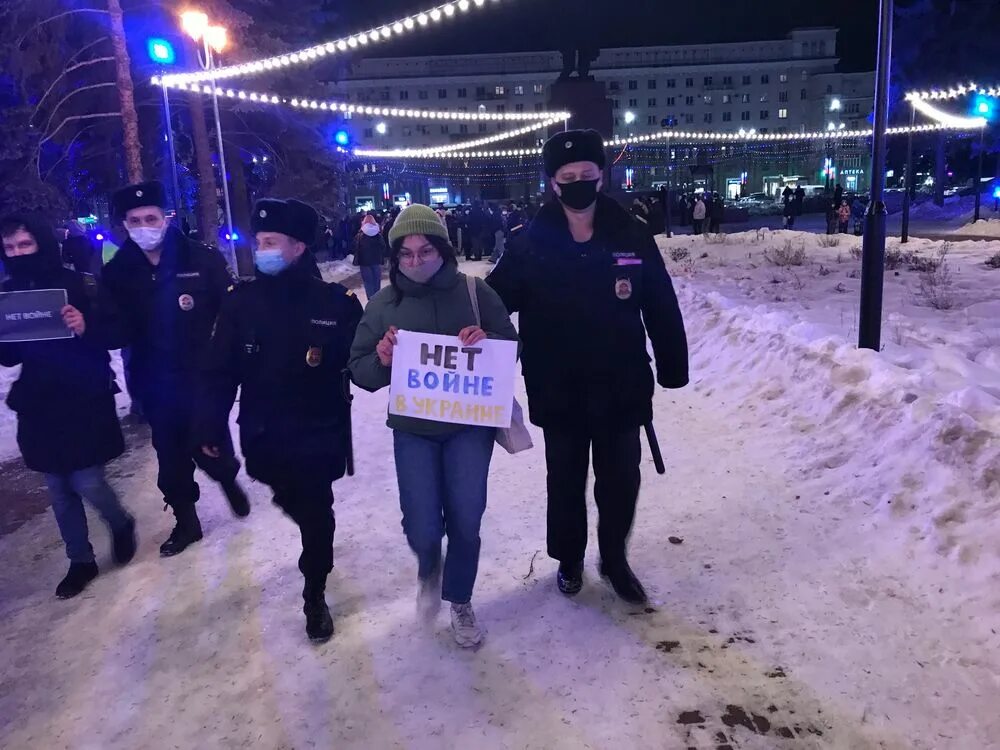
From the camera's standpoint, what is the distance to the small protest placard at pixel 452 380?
3.38 metres

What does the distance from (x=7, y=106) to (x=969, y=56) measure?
46342 mm

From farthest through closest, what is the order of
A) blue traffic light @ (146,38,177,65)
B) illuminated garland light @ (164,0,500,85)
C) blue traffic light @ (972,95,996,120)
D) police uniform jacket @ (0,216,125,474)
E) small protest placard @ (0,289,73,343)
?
blue traffic light @ (972,95,996,120) → blue traffic light @ (146,38,177,65) → illuminated garland light @ (164,0,500,85) → police uniform jacket @ (0,216,125,474) → small protest placard @ (0,289,73,343)

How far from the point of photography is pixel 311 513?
3.67 metres

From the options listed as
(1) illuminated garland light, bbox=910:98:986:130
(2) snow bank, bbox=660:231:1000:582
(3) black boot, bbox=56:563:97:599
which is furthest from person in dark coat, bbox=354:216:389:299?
(1) illuminated garland light, bbox=910:98:986:130

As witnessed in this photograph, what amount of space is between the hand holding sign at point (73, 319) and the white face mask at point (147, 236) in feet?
2.07

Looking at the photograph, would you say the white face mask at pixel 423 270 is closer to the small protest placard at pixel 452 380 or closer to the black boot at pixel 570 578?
the small protest placard at pixel 452 380

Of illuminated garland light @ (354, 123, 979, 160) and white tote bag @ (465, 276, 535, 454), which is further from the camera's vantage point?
illuminated garland light @ (354, 123, 979, 160)

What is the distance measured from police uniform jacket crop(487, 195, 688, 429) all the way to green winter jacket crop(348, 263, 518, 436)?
8.7 inches

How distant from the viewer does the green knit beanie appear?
11.0 ft

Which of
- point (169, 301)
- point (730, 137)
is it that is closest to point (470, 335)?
point (169, 301)

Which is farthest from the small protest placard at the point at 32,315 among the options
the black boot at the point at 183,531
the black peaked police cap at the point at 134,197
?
the black boot at the point at 183,531

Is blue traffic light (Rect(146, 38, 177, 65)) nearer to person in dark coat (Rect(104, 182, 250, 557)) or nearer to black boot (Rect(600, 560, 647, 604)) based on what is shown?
person in dark coat (Rect(104, 182, 250, 557))

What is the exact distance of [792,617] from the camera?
360 cm

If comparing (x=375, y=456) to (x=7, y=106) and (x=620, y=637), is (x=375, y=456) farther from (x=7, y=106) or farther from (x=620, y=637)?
(x=7, y=106)
